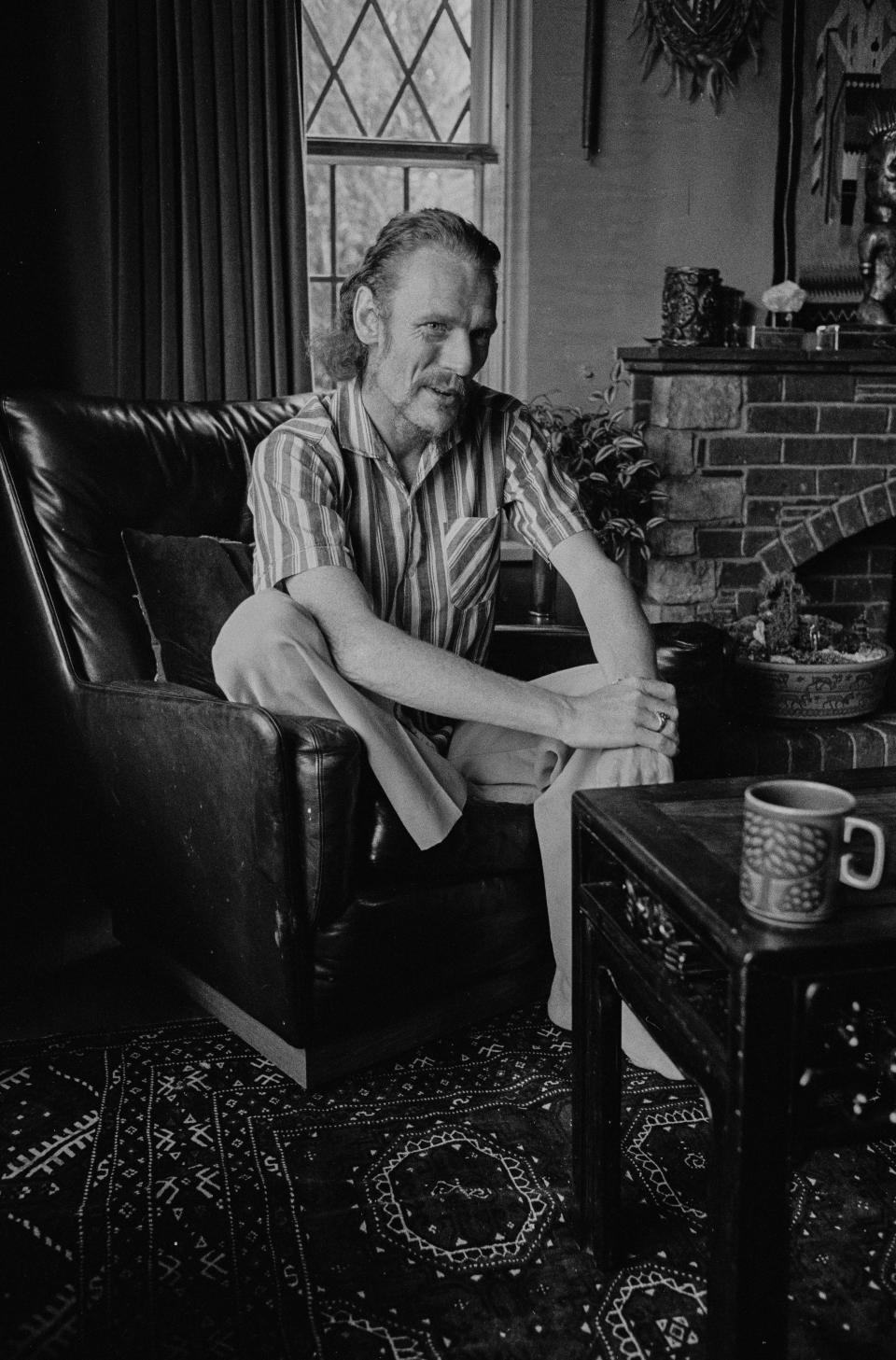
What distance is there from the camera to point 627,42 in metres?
2.94

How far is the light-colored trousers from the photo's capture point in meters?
1.54

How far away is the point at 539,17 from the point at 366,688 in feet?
6.95

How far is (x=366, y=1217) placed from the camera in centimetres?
129

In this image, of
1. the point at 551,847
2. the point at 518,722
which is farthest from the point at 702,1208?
the point at 518,722

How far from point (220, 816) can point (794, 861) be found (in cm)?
85

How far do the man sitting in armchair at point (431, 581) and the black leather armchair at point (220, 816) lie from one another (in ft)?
0.28

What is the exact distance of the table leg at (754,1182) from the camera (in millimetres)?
853

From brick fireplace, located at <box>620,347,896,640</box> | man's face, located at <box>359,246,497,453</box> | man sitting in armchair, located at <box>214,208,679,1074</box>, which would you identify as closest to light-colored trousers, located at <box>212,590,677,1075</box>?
man sitting in armchair, located at <box>214,208,679,1074</box>

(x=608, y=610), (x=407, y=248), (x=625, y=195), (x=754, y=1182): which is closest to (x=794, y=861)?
(x=754, y=1182)

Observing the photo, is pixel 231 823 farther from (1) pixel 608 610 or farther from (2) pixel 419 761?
(1) pixel 608 610

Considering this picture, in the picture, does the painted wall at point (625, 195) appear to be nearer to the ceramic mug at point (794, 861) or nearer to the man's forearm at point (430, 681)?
the man's forearm at point (430, 681)

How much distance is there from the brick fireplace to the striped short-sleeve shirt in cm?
102

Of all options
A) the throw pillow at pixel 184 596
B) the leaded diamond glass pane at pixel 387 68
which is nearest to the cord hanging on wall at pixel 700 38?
the leaded diamond glass pane at pixel 387 68

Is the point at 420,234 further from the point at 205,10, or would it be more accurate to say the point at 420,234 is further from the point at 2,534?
the point at 205,10
